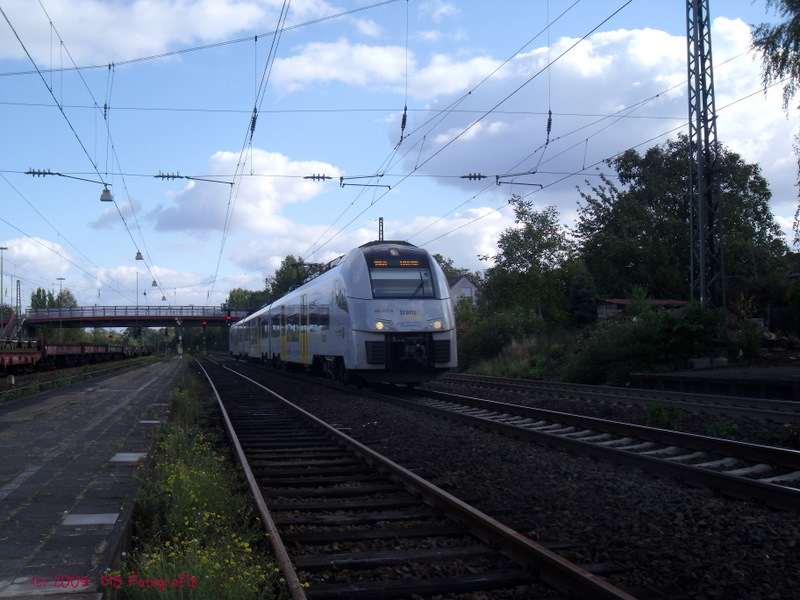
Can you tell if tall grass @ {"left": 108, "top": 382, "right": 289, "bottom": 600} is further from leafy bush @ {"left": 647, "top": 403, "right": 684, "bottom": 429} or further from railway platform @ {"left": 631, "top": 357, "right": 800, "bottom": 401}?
railway platform @ {"left": 631, "top": 357, "right": 800, "bottom": 401}

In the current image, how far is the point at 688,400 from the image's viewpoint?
14477 mm

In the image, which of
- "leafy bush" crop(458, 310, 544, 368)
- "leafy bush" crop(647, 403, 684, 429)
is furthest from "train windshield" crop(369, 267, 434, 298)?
"leafy bush" crop(458, 310, 544, 368)

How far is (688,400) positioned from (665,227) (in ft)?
132

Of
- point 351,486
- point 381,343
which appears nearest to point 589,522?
point 351,486

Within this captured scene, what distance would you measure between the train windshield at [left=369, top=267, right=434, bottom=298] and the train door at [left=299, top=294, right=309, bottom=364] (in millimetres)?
6221

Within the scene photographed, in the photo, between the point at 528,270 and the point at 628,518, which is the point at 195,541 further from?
the point at 528,270

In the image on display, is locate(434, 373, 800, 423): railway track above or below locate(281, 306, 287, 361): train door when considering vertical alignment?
below

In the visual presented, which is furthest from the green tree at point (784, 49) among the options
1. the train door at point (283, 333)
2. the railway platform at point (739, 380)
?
the train door at point (283, 333)

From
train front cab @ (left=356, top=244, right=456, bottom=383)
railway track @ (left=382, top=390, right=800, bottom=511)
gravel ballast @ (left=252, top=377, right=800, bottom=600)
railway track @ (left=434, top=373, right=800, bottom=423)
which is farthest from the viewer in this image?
train front cab @ (left=356, top=244, right=456, bottom=383)

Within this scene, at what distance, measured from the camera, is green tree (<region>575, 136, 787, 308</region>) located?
4922cm

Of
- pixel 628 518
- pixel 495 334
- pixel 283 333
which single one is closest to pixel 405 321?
pixel 628 518

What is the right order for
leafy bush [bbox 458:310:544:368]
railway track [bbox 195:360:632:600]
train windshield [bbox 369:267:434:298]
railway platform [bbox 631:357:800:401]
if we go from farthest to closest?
leafy bush [bbox 458:310:544:368]
train windshield [bbox 369:267:434:298]
railway platform [bbox 631:357:800:401]
railway track [bbox 195:360:632:600]

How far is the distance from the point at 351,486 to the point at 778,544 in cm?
377

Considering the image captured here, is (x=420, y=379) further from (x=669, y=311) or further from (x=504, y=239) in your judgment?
(x=504, y=239)
